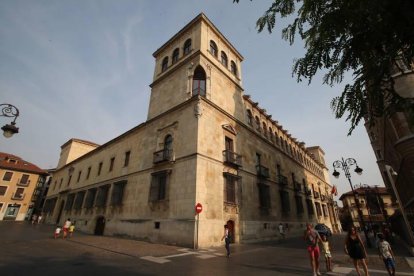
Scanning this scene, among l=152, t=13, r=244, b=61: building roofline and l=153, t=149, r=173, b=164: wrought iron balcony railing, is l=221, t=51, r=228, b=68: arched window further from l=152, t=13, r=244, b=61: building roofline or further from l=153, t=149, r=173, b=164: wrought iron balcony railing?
l=153, t=149, r=173, b=164: wrought iron balcony railing

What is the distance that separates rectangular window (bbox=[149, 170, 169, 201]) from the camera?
17.3 meters

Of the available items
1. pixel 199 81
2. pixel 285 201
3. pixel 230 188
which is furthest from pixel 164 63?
pixel 285 201

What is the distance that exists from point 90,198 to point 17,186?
1224 inches

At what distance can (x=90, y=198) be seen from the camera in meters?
26.5

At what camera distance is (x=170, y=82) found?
2225 centimetres

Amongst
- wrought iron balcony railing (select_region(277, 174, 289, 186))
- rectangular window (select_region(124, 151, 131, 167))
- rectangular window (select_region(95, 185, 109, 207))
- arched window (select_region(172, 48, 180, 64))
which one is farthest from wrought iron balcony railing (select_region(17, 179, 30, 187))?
wrought iron balcony railing (select_region(277, 174, 289, 186))

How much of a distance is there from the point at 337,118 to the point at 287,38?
A: 1.35 meters

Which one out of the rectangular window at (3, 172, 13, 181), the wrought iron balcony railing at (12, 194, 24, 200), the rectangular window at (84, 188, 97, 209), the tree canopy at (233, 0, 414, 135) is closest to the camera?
the tree canopy at (233, 0, 414, 135)

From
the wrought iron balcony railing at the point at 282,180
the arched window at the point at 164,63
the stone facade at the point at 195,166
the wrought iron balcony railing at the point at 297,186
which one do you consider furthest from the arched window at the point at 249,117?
the wrought iron balcony railing at the point at 297,186

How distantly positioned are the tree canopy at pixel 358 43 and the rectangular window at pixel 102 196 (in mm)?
25315

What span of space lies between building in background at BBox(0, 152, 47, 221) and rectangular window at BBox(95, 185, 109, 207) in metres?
32.3

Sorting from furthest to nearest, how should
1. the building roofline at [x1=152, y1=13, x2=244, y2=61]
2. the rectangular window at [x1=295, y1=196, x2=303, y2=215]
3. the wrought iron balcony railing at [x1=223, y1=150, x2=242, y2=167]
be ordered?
the rectangular window at [x1=295, y1=196, x2=303, y2=215]
the building roofline at [x1=152, y1=13, x2=244, y2=61]
the wrought iron balcony railing at [x1=223, y1=150, x2=242, y2=167]

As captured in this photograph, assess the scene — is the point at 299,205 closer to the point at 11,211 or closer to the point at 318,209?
the point at 318,209

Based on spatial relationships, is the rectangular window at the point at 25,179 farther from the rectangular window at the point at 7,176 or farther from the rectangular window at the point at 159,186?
the rectangular window at the point at 159,186
